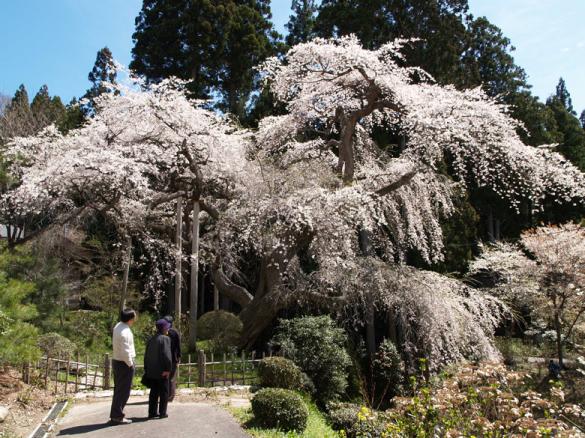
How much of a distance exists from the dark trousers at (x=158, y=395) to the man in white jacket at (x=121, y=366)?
0.27 meters

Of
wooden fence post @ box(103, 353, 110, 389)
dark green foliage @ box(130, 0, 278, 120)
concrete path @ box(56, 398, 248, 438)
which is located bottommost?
concrete path @ box(56, 398, 248, 438)

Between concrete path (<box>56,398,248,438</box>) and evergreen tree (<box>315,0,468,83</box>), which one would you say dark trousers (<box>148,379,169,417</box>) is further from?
evergreen tree (<box>315,0,468,83</box>)

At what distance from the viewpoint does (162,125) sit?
9852mm

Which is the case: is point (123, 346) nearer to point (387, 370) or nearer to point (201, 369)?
point (201, 369)

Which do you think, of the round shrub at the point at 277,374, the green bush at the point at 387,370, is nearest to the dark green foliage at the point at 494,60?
the green bush at the point at 387,370

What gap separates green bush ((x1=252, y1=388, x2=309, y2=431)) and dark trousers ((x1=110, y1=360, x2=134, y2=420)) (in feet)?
4.84

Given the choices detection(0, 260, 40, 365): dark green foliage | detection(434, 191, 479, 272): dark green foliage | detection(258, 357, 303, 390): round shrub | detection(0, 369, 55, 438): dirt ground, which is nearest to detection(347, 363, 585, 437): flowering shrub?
detection(258, 357, 303, 390): round shrub

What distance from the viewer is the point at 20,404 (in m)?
6.01

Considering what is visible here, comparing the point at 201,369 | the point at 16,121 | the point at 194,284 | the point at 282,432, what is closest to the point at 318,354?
the point at 201,369

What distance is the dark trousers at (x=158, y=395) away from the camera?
17.4 ft

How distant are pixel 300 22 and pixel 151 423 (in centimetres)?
2195

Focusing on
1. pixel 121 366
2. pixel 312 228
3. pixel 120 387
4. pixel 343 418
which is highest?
pixel 312 228

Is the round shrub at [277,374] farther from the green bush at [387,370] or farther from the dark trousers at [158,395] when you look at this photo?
the green bush at [387,370]

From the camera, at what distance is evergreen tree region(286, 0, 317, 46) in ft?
77.0
